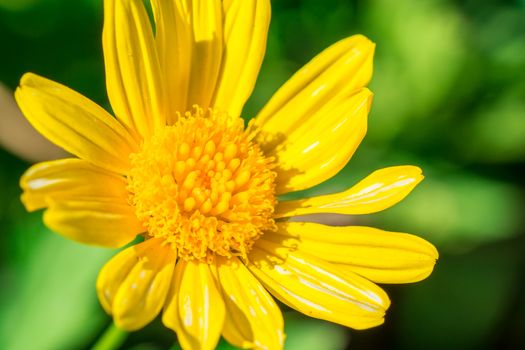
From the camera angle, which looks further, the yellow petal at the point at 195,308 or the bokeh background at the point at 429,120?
the bokeh background at the point at 429,120

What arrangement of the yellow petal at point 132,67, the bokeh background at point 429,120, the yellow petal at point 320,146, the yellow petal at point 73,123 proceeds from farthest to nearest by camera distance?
the bokeh background at point 429,120 < the yellow petal at point 320,146 < the yellow petal at point 132,67 < the yellow petal at point 73,123

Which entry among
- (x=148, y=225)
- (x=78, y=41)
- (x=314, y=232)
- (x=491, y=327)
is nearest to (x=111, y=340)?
(x=148, y=225)

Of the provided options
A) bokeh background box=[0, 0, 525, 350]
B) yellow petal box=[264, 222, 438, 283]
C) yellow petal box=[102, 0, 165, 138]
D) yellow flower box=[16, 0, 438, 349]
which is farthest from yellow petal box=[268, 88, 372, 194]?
bokeh background box=[0, 0, 525, 350]

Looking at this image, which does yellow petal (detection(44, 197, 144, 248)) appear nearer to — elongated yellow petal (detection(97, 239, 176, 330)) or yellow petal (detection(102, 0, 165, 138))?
elongated yellow petal (detection(97, 239, 176, 330))

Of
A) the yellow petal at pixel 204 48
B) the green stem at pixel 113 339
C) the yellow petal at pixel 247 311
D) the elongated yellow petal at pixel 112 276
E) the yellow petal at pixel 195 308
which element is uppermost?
the yellow petal at pixel 204 48

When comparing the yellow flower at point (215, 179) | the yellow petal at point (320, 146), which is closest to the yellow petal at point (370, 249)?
the yellow flower at point (215, 179)

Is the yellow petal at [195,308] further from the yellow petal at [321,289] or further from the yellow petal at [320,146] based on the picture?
the yellow petal at [320,146]

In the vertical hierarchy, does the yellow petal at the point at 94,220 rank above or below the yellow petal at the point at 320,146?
below
